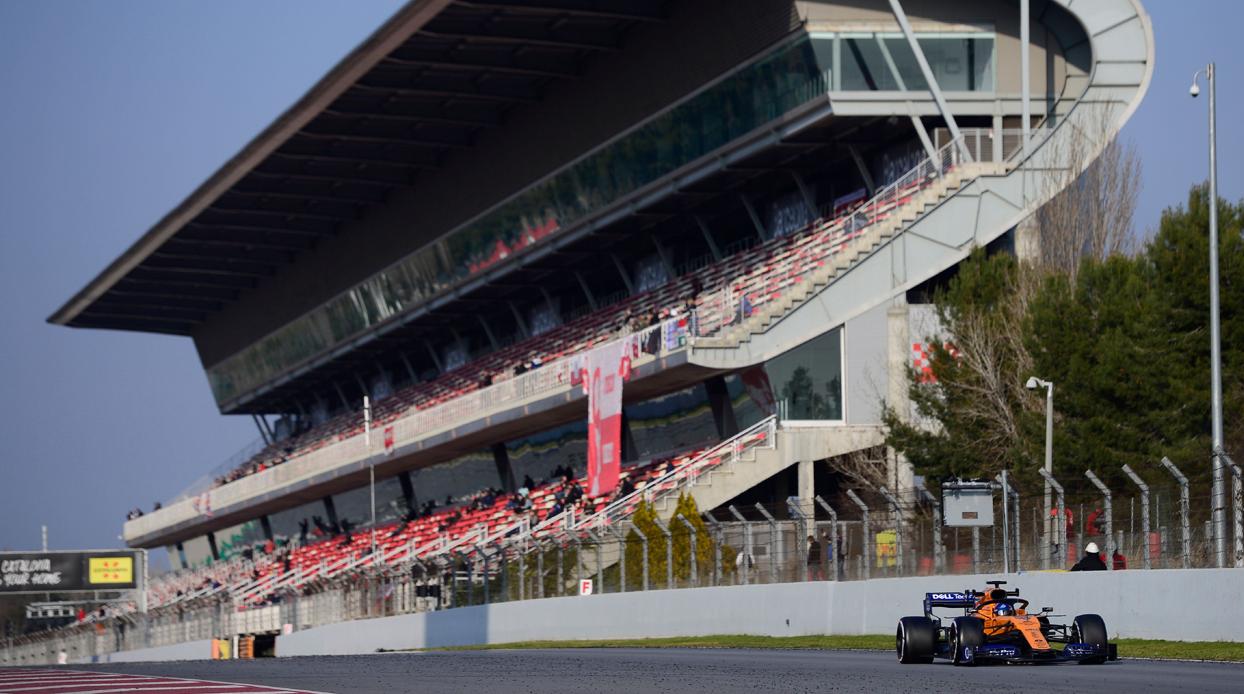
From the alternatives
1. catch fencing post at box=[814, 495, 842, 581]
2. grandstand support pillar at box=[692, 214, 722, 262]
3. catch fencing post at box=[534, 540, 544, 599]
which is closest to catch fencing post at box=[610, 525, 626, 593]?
catch fencing post at box=[534, 540, 544, 599]

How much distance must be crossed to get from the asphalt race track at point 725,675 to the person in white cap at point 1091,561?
113 inches

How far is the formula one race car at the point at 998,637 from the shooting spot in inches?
824

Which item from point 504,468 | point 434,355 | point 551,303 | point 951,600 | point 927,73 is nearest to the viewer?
point 951,600

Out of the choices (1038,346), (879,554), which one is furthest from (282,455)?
(879,554)

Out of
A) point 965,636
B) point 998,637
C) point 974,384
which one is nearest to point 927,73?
point 974,384

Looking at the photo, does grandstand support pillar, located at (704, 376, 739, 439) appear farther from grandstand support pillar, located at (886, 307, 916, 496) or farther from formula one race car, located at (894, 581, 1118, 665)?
formula one race car, located at (894, 581, 1118, 665)

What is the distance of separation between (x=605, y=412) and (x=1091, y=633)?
30089 mm

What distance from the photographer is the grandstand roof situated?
170 feet

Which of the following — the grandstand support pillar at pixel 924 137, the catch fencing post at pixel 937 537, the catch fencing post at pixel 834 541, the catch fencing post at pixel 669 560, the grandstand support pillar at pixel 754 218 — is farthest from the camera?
the grandstand support pillar at pixel 754 218

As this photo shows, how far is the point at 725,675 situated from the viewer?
20.9m

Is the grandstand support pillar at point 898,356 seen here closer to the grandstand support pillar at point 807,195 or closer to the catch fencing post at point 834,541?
the grandstand support pillar at point 807,195

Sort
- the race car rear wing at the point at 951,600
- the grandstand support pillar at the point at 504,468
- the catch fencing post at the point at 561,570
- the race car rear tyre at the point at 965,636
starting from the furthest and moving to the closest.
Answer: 1. the grandstand support pillar at the point at 504,468
2. the catch fencing post at the point at 561,570
3. the race car rear wing at the point at 951,600
4. the race car rear tyre at the point at 965,636

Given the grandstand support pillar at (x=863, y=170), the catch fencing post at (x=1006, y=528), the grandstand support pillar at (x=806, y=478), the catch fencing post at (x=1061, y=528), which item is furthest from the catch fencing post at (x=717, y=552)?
the grandstand support pillar at (x=863, y=170)

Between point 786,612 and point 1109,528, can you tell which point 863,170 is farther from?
point 1109,528
